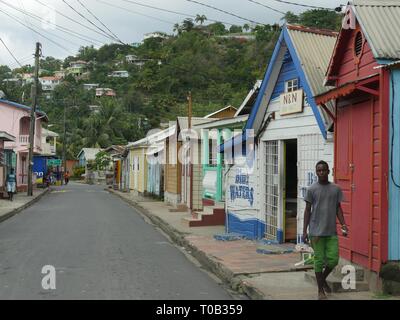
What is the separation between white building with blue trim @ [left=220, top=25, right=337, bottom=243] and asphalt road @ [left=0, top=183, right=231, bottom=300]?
2239 mm

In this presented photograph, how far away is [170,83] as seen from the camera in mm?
46688

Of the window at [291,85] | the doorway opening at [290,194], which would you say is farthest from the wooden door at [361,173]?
the doorway opening at [290,194]

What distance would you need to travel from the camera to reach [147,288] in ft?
27.3

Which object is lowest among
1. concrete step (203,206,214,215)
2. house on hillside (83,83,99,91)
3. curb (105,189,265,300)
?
curb (105,189,265,300)

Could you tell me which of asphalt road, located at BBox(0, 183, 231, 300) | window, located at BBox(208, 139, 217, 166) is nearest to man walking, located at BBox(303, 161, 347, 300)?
asphalt road, located at BBox(0, 183, 231, 300)

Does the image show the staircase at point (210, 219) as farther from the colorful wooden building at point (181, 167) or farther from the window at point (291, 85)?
the window at point (291, 85)

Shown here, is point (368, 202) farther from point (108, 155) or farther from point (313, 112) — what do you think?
point (108, 155)

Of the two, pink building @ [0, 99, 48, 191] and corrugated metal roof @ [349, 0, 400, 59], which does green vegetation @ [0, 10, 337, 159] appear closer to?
corrugated metal roof @ [349, 0, 400, 59]

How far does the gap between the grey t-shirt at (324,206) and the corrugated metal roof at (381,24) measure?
6.09 feet

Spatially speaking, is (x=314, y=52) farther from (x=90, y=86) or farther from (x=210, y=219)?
(x=90, y=86)

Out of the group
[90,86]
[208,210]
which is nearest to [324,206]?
[208,210]

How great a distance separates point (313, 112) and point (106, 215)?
13701mm

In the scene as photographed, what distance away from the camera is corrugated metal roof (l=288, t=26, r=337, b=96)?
10.2 metres
